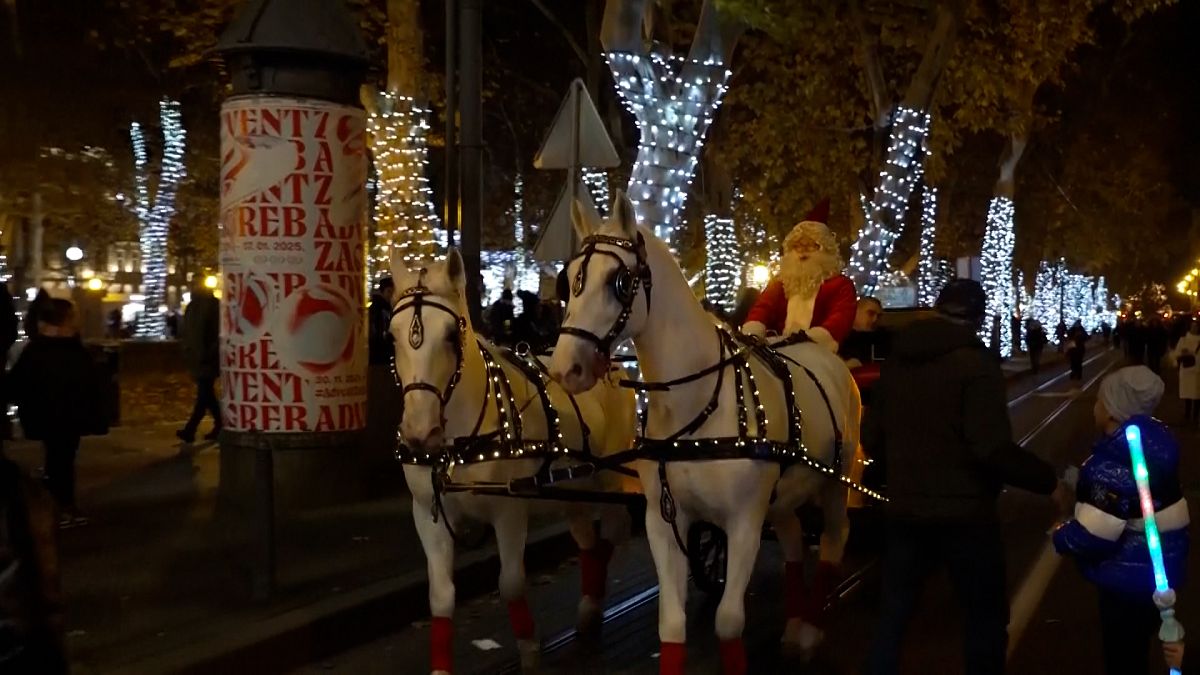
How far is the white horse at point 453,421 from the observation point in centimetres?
650

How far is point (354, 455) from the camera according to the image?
12.1 meters

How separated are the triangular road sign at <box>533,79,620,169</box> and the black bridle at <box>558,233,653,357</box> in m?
5.31

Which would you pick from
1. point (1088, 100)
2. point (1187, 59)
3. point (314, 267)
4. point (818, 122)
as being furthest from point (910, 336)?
point (1187, 59)

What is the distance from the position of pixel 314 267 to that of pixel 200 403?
5.96 meters

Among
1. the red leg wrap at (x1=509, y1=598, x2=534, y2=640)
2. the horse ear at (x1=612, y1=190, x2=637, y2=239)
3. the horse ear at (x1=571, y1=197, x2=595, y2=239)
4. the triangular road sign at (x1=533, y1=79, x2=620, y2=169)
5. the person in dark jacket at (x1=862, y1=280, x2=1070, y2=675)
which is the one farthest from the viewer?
the triangular road sign at (x1=533, y1=79, x2=620, y2=169)

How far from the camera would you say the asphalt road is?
7.71 m

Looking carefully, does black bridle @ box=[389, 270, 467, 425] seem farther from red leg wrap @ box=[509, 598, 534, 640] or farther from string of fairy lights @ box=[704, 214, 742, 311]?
string of fairy lights @ box=[704, 214, 742, 311]

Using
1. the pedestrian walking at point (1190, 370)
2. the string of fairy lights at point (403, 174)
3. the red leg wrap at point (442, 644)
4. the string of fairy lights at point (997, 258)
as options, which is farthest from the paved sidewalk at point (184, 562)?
the string of fairy lights at point (997, 258)

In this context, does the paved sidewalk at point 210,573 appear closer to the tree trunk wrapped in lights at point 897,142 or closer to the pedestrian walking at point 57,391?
the pedestrian walking at point 57,391

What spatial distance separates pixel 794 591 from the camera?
7.86m

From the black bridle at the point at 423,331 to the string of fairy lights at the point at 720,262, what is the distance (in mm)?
19923

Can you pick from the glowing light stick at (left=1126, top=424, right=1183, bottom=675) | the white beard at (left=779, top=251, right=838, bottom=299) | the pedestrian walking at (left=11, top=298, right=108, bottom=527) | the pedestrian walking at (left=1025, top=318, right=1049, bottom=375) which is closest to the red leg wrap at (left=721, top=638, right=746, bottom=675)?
the glowing light stick at (left=1126, top=424, right=1183, bottom=675)

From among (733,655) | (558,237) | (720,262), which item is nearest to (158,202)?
(720,262)

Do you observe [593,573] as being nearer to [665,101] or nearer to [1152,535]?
[1152,535]
